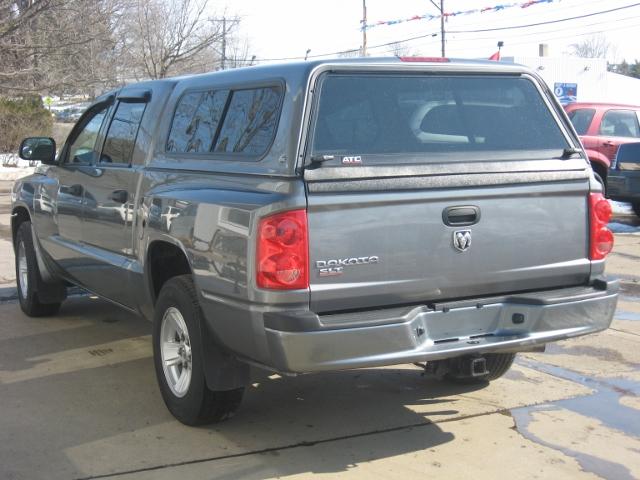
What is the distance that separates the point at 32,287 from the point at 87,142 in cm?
156

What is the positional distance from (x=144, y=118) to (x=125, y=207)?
0.60 m

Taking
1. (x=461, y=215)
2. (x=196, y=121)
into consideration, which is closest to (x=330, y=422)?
(x=461, y=215)

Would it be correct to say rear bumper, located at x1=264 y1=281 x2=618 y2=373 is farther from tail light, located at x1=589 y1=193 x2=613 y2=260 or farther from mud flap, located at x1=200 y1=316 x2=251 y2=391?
mud flap, located at x1=200 y1=316 x2=251 y2=391

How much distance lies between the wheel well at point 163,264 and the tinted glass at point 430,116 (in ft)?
4.25

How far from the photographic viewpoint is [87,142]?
20.8ft

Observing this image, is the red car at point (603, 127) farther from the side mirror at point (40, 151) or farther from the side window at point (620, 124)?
the side mirror at point (40, 151)

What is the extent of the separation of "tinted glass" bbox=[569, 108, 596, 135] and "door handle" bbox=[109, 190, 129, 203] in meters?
11.8

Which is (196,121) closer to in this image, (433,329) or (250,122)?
(250,122)

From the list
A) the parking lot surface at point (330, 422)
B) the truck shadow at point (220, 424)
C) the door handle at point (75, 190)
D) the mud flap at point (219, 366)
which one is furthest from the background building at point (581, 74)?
the mud flap at point (219, 366)

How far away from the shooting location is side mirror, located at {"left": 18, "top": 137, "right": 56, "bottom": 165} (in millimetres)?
6695

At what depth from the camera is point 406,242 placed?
13.2 ft

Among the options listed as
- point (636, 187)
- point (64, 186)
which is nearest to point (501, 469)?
point (64, 186)

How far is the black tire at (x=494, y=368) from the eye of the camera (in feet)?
17.3

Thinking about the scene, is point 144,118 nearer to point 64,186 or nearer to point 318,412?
point 64,186
